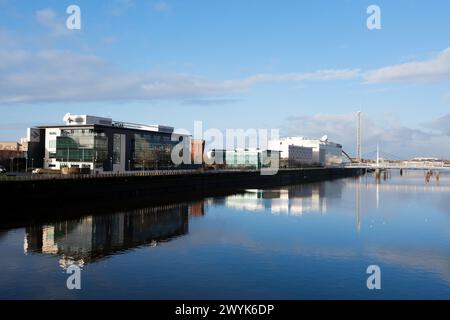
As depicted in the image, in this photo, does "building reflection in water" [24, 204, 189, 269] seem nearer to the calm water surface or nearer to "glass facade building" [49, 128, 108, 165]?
the calm water surface

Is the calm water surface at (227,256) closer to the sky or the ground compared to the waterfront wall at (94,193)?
closer to the ground

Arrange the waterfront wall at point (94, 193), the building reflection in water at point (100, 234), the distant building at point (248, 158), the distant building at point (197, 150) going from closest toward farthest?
the building reflection in water at point (100, 234)
the waterfront wall at point (94, 193)
the distant building at point (197, 150)
the distant building at point (248, 158)

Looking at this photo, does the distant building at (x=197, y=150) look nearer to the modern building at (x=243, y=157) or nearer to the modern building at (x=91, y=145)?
the modern building at (x=243, y=157)

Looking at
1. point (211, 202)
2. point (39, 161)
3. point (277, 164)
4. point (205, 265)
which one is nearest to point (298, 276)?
point (205, 265)

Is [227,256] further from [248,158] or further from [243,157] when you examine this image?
[243,157]

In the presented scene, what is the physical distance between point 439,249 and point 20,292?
32650 mm

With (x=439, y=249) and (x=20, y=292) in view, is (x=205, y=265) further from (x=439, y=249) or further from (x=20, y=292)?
(x=439, y=249)

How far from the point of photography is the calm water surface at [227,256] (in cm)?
2467

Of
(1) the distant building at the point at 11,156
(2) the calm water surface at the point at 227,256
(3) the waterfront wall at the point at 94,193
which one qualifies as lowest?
(2) the calm water surface at the point at 227,256

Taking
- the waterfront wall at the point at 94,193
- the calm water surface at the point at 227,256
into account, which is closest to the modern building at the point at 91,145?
the waterfront wall at the point at 94,193

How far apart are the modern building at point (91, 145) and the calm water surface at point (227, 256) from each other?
40193mm

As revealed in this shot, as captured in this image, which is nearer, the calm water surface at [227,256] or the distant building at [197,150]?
the calm water surface at [227,256]

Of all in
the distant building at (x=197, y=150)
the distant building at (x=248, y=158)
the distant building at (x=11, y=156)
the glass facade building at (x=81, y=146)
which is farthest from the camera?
the distant building at (x=248, y=158)

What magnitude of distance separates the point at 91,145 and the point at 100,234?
53.7 m
